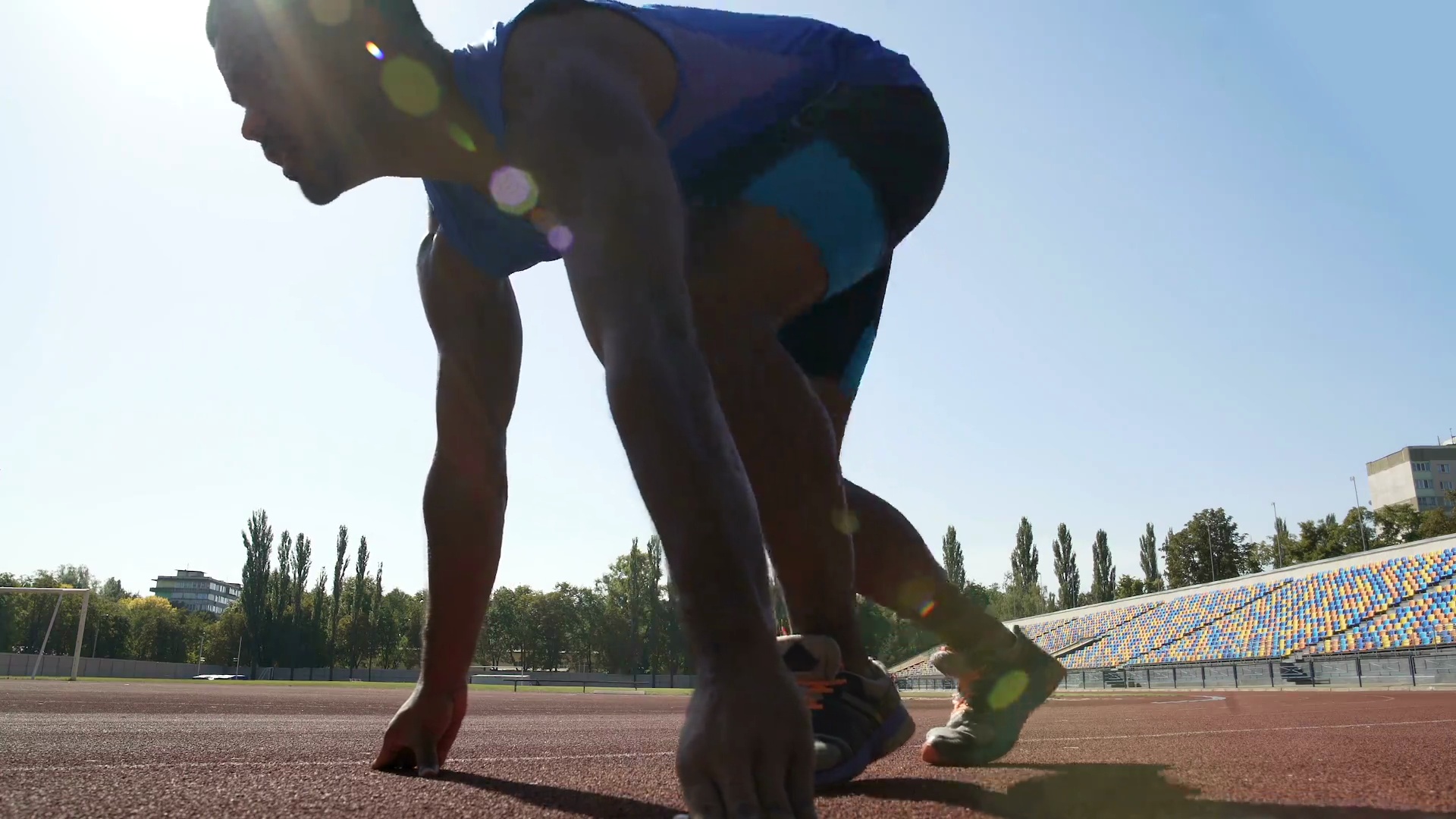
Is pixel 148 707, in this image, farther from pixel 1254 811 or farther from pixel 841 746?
pixel 1254 811

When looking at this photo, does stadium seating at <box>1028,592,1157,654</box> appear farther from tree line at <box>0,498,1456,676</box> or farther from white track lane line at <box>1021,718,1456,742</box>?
white track lane line at <box>1021,718,1456,742</box>

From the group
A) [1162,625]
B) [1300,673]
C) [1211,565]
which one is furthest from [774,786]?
[1211,565]

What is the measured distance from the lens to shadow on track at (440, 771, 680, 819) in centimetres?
121

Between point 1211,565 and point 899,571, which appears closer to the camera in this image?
point 899,571

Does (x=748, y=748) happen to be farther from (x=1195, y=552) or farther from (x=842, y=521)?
(x=1195, y=552)

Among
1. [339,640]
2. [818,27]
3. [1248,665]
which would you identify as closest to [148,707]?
[818,27]

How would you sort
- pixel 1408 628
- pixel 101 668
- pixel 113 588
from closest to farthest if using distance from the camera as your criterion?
1. pixel 1408 628
2. pixel 101 668
3. pixel 113 588

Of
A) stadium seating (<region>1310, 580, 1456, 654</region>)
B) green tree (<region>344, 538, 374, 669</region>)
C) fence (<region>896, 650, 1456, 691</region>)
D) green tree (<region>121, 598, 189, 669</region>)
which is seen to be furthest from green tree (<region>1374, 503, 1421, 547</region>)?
green tree (<region>121, 598, 189, 669</region>)

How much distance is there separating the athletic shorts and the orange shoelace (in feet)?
2.49

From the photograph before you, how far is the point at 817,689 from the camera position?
4.24 ft

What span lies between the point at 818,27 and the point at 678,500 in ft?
3.24

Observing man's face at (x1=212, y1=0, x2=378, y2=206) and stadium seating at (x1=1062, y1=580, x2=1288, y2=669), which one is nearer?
man's face at (x1=212, y1=0, x2=378, y2=206)

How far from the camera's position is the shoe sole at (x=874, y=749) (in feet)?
4.22

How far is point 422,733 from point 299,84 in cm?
112
